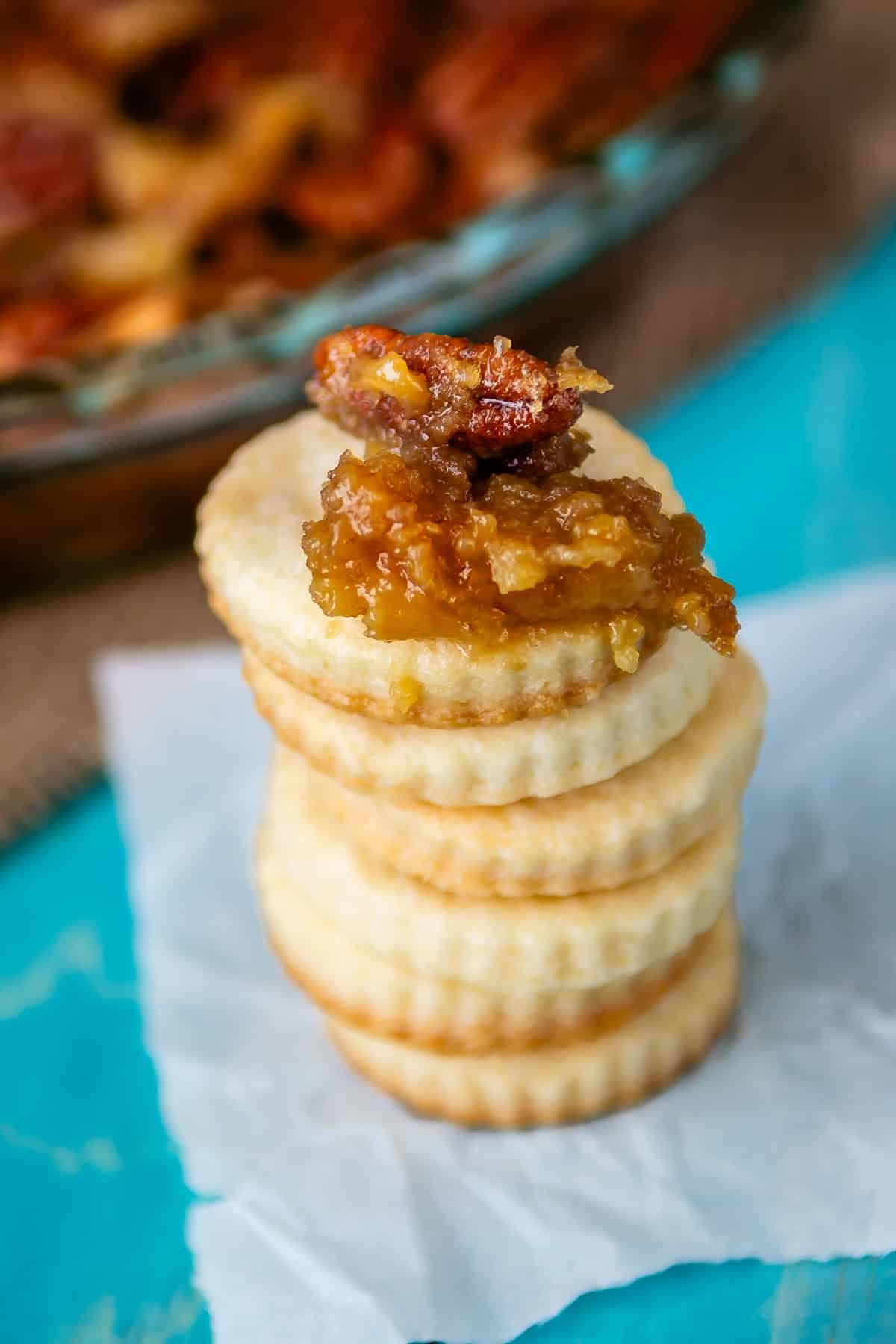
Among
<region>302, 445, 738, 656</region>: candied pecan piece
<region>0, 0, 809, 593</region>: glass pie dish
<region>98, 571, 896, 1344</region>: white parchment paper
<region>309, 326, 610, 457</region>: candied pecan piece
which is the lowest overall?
<region>98, 571, 896, 1344</region>: white parchment paper

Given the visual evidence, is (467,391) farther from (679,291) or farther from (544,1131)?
(679,291)

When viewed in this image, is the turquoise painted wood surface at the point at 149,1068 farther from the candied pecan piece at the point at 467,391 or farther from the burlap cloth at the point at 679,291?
the candied pecan piece at the point at 467,391

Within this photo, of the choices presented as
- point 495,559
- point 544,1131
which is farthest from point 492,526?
point 544,1131

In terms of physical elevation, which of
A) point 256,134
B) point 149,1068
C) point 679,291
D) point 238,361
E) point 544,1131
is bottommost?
point 544,1131

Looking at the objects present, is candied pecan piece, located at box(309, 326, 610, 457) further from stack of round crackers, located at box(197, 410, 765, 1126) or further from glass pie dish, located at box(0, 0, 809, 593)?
glass pie dish, located at box(0, 0, 809, 593)

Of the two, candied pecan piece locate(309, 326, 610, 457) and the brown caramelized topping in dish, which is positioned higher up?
candied pecan piece locate(309, 326, 610, 457)

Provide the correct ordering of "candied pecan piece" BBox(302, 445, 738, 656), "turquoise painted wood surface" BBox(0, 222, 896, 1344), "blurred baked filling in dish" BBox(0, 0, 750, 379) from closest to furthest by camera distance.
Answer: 1. "candied pecan piece" BBox(302, 445, 738, 656)
2. "turquoise painted wood surface" BBox(0, 222, 896, 1344)
3. "blurred baked filling in dish" BBox(0, 0, 750, 379)

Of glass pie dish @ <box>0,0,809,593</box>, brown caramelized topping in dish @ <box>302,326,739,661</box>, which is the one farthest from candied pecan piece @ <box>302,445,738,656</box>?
glass pie dish @ <box>0,0,809,593</box>
